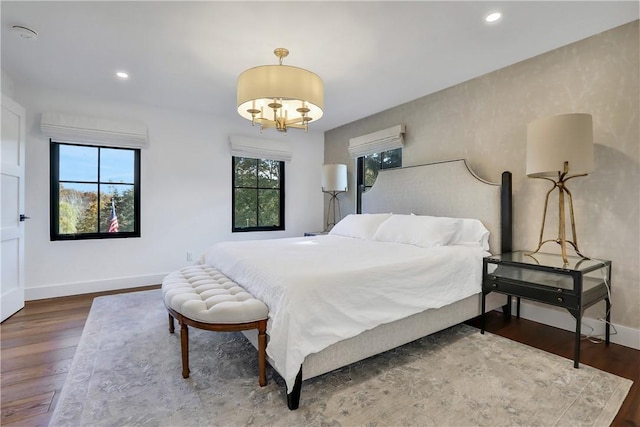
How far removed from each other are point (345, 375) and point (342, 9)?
241 cm

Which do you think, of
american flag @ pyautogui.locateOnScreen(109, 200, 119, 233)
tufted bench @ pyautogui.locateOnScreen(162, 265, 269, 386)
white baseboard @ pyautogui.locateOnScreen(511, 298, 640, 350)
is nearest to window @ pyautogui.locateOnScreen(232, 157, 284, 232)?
american flag @ pyautogui.locateOnScreen(109, 200, 119, 233)

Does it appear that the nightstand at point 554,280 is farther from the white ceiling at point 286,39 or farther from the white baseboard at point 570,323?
the white ceiling at point 286,39

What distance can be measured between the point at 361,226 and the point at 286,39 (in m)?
2.15

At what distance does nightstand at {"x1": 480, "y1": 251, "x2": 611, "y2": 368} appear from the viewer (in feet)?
6.69

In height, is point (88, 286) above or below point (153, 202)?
below

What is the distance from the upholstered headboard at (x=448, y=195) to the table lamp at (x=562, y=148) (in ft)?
1.61

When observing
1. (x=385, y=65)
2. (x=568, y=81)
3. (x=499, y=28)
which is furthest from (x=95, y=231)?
(x=568, y=81)

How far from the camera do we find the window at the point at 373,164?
4.25 m

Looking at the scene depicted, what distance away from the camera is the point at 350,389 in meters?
1.77

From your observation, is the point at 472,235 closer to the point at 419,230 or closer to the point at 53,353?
the point at 419,230

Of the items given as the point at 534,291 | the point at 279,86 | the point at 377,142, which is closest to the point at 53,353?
the point at 279,86

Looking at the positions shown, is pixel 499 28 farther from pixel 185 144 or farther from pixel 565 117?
pixel 185 144

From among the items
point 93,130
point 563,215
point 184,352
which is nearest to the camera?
point 184,352

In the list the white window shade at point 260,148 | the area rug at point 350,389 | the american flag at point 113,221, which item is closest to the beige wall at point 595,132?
the area rug at point 350,389
